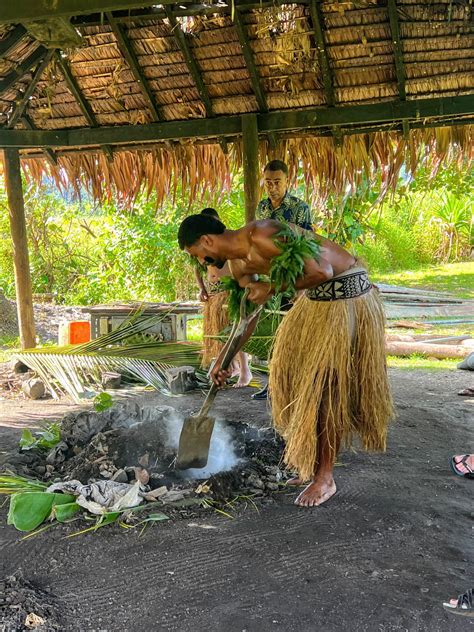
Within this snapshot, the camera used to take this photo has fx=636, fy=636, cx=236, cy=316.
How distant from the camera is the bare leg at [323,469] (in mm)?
2645

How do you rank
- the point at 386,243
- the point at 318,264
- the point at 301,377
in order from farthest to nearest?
the point at 386,243
the point at 301,377
the point at 318,264

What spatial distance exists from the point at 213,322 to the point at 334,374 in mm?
2235

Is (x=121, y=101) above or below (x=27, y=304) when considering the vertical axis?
above

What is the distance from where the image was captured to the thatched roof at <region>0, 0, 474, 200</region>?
4.19 m

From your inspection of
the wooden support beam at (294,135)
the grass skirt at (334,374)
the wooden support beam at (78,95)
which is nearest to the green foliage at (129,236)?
the wooden support beam at (294,135)

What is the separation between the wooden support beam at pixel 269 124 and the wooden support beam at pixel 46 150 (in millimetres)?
76

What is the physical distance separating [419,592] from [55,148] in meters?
4.67

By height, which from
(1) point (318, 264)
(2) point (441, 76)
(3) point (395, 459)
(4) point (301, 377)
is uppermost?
(2) point (441, 76)

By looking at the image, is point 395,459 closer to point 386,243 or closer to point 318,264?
point 318,264

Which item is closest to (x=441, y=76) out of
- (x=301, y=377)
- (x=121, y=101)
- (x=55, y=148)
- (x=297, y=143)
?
(x=297, y=143)

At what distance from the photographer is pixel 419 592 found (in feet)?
6.48

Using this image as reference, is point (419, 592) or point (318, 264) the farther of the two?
point (318, 264)

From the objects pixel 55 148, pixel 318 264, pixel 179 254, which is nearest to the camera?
pixel 318 264

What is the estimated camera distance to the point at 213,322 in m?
4.77
